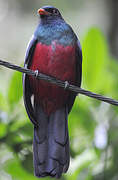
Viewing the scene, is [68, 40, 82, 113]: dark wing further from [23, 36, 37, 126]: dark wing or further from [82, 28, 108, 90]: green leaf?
[23, 36, 37, 126]: dark wing

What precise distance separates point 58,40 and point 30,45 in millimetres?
236

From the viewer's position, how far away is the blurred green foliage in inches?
110

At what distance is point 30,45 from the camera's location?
3133 millimetres

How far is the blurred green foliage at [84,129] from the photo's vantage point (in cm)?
279

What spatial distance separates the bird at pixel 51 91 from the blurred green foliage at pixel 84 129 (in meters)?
→ 0.08

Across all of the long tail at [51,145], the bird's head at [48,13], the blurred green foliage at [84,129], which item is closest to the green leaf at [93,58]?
the blurred green foliage at [84,129]

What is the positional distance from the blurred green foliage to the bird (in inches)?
3.0

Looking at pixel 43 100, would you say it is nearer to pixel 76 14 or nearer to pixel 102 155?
pixel 102 155

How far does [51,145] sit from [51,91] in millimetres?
503

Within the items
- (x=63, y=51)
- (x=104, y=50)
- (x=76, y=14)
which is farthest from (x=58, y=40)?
(x=76, y=14)

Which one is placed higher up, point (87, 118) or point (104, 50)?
point (104, 50)

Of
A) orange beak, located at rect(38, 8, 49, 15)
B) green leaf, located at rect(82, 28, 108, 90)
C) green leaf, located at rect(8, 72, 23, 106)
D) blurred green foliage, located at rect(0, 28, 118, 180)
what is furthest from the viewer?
orange beak, located at rect(38, 8, 49, 15)

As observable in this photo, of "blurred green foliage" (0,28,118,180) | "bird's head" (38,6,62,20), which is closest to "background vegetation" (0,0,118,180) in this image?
"blurred green foliage" (0,28,118,180)

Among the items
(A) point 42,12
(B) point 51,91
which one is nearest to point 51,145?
(B) point 51,91
